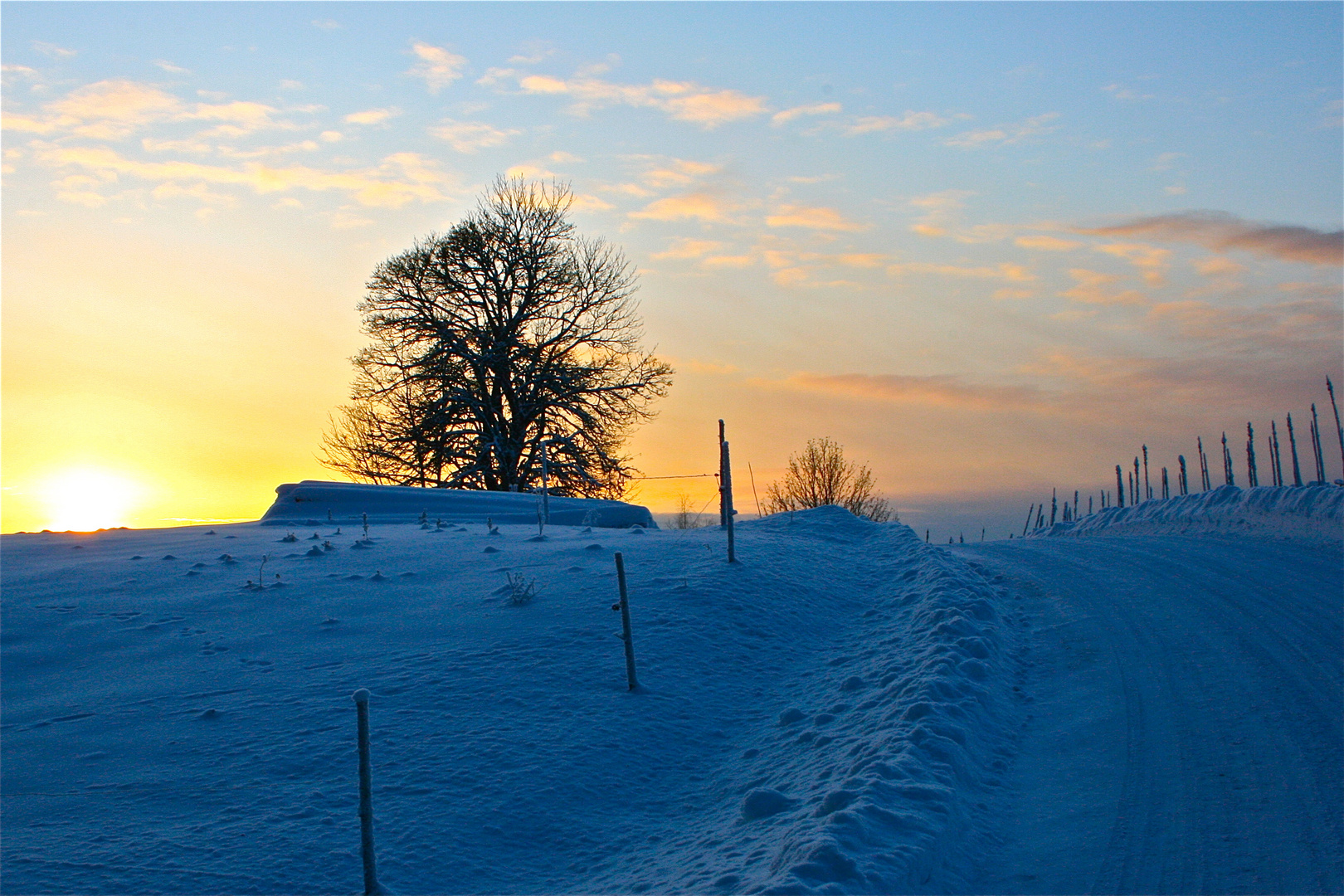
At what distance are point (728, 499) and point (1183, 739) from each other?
6125 millimetres

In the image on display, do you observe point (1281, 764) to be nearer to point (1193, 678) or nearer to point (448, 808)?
point (1193, 678)

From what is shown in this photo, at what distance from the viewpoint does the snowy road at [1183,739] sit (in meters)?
4.64

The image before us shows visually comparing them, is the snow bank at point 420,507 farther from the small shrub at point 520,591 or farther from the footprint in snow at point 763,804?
the footprint in snow at point 763,804

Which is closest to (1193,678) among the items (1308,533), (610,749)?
(610,749)

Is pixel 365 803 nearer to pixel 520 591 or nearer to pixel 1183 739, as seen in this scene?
pixel 520 591

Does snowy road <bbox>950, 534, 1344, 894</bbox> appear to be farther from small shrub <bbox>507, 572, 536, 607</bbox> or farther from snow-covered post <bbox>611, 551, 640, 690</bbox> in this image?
small shrub <bbox>507, 572, 536, 607</bbox>

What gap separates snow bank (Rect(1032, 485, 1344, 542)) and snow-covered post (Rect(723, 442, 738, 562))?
8.37m

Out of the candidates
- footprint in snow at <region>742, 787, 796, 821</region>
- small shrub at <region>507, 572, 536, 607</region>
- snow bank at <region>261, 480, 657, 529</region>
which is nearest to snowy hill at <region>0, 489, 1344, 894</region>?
footprint in snow at <region>742, 787, 796, 821</region>

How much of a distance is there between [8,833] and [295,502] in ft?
47.9

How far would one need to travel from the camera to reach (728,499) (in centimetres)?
1149

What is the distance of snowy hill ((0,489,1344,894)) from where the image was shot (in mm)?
4812

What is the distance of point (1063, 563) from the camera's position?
1346 cm

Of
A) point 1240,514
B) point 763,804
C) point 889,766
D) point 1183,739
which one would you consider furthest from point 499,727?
point 1240,514

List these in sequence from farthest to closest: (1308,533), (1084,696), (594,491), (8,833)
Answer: (594,491) → (1308,533) → (1084,696) → (8,833)
